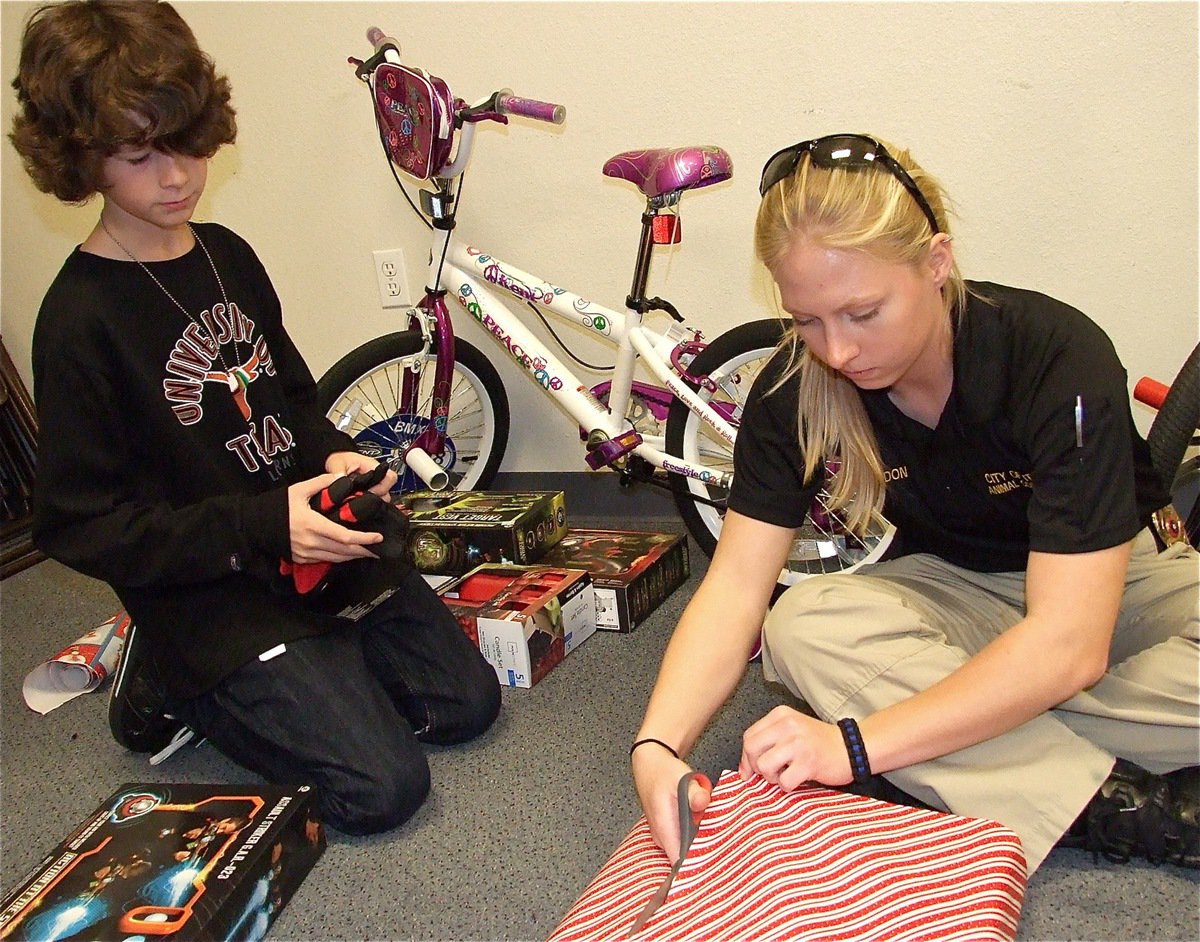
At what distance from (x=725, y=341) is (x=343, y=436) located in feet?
2.13

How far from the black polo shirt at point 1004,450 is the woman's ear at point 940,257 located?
2.9 inches

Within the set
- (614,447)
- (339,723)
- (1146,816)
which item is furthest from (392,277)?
(1146,816)

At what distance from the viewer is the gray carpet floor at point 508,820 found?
37.1 inches

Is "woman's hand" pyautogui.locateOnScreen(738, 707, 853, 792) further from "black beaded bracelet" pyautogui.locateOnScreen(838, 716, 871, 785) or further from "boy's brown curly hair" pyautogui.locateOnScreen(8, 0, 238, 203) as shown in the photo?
"boy's brown curly hair" pyautogui.locateOnScreen(8, 0, 238, 203)

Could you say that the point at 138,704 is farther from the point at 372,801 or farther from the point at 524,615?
the point at 524,615

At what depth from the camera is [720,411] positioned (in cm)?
167

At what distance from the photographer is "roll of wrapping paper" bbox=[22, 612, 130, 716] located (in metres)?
1.62

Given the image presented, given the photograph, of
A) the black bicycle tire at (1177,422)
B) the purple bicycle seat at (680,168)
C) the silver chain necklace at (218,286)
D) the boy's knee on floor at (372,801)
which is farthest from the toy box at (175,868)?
the black bicycle tire at (1177,422)

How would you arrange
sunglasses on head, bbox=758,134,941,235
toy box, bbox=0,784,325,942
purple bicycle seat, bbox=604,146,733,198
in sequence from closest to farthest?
sunglasses on head, bbox=758,134,941,235, toy box, bbox=0,784,325,942, purple bicycle seat, bbox=604,146,733,198

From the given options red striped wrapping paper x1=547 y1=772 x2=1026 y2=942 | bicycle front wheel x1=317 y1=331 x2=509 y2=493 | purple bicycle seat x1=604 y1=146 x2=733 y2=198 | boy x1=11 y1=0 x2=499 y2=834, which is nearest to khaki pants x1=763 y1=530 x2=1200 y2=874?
red striped wrapping paper x1=547 y1=772 x2=1026 y2=942

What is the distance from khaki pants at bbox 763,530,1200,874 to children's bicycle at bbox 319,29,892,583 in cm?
52

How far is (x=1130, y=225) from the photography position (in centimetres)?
162

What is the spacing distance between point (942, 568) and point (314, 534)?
→ 715mm

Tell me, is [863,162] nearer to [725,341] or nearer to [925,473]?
[925,473]
